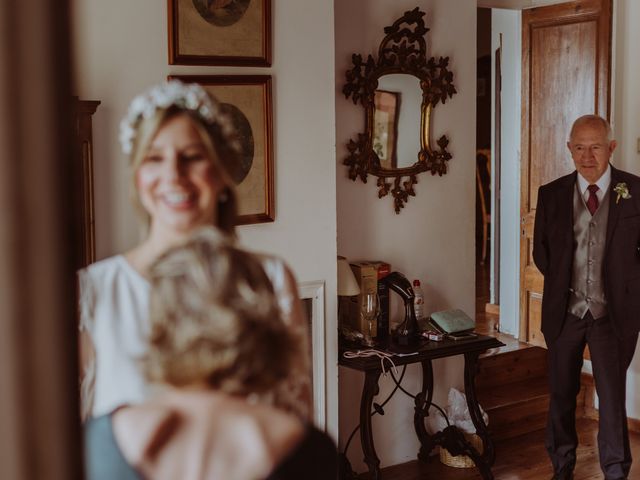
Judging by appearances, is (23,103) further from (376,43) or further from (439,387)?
(439,387)

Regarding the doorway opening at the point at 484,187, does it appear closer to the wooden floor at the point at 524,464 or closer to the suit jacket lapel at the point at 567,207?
the wooden floor at the point at 524,464

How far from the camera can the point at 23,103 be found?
55 cm

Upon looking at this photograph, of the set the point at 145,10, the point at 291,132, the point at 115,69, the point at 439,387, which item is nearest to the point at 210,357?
the point at 115,69

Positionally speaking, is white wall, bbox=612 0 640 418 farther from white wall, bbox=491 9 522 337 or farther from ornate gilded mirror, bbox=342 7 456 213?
ornate gilded mirror, bbox=342 7 456 213

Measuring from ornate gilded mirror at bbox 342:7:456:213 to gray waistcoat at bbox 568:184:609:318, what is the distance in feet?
2.35

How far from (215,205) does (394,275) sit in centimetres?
282

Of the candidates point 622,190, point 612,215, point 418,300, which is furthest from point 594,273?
point 418,300

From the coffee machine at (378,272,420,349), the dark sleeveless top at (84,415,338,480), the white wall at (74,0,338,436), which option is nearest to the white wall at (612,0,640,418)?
the coffee machine at (378,272,420,349)

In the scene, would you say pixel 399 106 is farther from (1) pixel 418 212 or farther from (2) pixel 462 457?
(2) pixel 462 457

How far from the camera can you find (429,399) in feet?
13.1

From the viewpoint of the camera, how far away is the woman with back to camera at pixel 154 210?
87 centimetres

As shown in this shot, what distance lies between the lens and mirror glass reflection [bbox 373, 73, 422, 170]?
386 cm

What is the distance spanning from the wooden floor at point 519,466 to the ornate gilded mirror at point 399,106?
1.18 m

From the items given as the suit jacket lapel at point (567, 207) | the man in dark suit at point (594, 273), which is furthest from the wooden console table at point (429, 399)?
the suit jacket lapel at point (567, 207)
